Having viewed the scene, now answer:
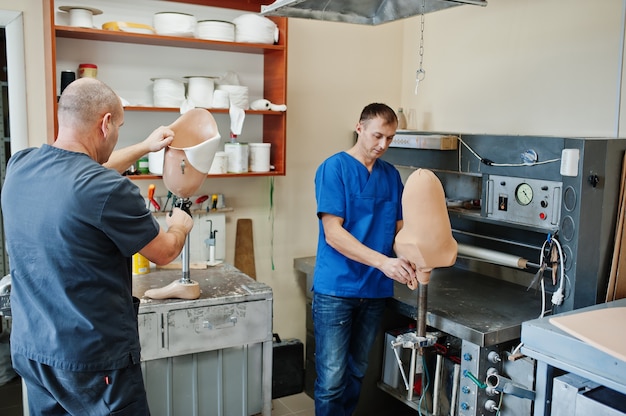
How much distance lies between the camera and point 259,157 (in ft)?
10.3

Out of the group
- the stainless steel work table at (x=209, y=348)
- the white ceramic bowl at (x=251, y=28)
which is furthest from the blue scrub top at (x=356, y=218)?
the white ceramic bowl at (x=251, y=28)

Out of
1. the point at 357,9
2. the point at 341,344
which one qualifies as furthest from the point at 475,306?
the point at 357,9

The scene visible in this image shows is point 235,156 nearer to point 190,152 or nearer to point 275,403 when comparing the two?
point 190,152

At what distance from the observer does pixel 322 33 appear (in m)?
3.49

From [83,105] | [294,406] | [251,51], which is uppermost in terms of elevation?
[251,51]

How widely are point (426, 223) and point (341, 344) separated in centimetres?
81

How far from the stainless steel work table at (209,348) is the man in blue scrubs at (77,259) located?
710 mm

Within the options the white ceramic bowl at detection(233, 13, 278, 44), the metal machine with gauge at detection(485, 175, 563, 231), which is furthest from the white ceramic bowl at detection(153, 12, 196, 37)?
the metal machine with gauge at detection(485, 175, 563, 231)

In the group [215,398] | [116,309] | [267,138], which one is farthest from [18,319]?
[267,138]

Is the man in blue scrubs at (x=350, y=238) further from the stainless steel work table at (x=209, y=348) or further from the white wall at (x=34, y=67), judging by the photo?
the white wall at (x=34, y=67)

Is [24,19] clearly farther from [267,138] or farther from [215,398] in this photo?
[215,398]

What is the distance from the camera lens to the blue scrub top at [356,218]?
252 cm

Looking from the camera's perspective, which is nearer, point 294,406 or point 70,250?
point 70,250

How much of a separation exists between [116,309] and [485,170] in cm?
177
